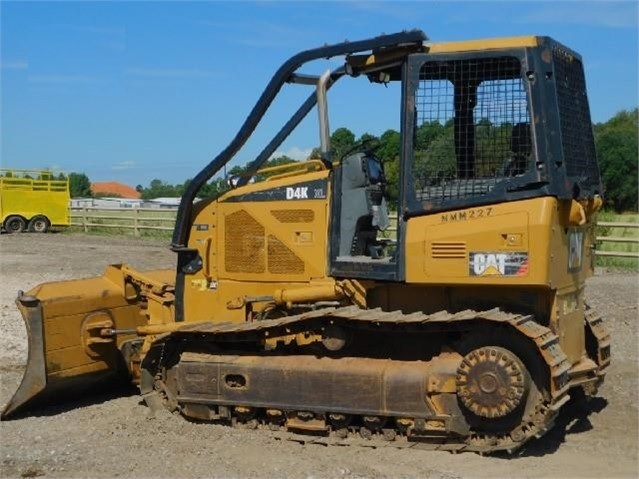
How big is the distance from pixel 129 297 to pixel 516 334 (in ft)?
12.9

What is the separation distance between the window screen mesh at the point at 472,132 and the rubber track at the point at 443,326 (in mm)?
917

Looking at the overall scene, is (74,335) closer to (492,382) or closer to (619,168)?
(492,382)

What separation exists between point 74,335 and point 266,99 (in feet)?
9.11

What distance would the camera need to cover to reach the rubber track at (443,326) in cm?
627

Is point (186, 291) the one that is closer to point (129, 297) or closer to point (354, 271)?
point (129, 297)

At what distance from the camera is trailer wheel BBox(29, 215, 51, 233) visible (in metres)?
30.2

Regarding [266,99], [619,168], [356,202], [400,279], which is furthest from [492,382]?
[619,168]

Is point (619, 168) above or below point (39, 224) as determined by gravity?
above

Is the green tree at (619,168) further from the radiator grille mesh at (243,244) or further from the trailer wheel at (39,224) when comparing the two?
the radiator grille mesh at (243,244)

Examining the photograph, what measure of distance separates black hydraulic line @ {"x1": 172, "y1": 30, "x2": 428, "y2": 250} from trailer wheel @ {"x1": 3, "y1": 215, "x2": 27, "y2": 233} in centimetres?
2311

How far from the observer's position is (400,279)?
269 inches

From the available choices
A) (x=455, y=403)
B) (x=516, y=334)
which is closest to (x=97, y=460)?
(x=455, y=403)

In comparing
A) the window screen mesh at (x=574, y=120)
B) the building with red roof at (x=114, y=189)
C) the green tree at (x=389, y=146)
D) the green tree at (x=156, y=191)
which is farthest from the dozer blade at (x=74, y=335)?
the building with red roof at (x=114, y=189)

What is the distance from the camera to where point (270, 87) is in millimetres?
7492
